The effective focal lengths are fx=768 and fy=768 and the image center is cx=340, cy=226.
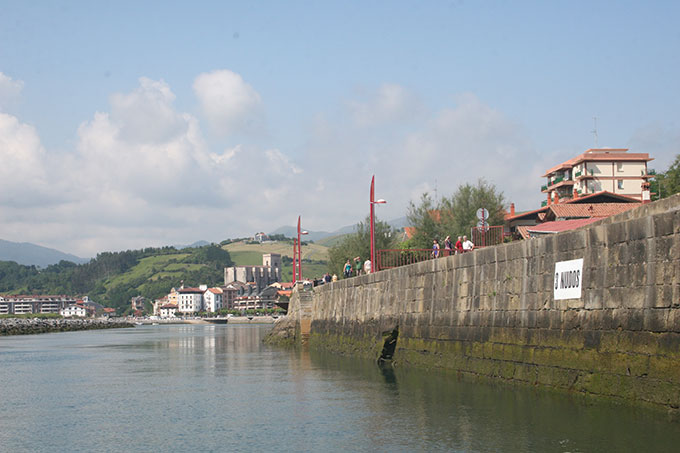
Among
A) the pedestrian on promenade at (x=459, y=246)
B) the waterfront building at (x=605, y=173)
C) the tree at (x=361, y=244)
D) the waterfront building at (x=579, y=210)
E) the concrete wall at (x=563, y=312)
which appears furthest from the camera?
the waterfront building at (x=605, y=173)

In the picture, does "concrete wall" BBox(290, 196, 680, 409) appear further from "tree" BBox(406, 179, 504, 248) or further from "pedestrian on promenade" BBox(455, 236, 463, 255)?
"tree" BBox(406, 179, 504, 248)

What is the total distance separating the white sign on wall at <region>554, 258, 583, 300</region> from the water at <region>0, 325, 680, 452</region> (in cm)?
220

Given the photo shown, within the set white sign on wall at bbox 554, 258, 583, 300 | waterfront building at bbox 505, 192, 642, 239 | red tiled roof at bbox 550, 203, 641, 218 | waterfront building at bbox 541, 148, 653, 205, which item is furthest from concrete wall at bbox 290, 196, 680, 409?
waterfront building at bbox 541, 148, 653, 205

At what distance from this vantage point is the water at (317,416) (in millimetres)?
13609

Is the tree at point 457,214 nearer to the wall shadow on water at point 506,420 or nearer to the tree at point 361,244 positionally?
the tree at point 361,244

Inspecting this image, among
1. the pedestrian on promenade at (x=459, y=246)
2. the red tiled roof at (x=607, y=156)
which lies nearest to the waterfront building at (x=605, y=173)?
the red tiled roof at (x=607, y=156)

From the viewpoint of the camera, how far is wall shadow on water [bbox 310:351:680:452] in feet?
42.4

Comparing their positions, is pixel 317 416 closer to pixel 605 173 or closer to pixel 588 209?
pixel 588 209

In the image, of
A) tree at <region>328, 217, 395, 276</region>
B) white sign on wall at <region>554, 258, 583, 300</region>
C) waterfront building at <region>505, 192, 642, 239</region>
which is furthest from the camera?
tree at <region>328, 217, 395, 276</region>

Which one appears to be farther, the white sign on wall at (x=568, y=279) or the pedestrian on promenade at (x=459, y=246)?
the pedestrian on promenade at (x=459, y=246)

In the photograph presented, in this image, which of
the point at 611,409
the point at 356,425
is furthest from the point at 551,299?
the point at 356,425

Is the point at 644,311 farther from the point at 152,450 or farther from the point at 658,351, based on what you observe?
the point at 152,450

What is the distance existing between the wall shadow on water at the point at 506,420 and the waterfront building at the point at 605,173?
8086 cm

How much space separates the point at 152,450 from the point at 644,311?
933 cm
